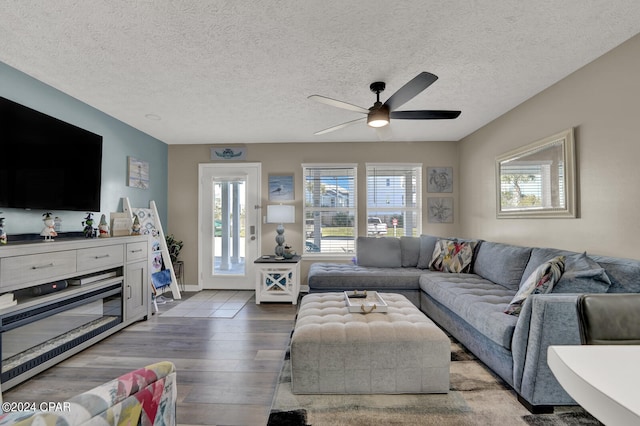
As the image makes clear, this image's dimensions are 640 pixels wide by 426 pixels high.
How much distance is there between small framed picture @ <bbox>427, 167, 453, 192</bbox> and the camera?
4652mm

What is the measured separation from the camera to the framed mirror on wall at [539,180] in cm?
256

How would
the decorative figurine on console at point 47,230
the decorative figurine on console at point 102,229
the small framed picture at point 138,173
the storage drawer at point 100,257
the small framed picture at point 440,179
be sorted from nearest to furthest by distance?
the decorative figurine on console at point 47,230 < the storage drawer at point 100,257 < the decorative figurine on console at point 102,229 < the small framed picture at point 138,173 < the small framed picture at point 440,179

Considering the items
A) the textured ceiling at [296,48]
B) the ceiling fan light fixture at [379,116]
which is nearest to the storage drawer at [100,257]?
the textured ceiling at [296,48]

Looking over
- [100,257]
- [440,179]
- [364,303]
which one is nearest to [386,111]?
[364,303]

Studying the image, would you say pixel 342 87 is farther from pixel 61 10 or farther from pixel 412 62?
pixel 61 10

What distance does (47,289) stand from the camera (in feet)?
7.12

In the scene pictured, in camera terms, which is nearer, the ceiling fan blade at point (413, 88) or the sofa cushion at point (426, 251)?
the ceiling fan blade at point (413, 88)

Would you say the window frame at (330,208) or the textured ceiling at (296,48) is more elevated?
the textured ceiling at (296,48)

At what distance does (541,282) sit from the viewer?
1.98 metres

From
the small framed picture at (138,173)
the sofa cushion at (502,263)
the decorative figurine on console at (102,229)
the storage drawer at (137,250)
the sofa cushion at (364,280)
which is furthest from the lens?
the small framed picture at (138,173)

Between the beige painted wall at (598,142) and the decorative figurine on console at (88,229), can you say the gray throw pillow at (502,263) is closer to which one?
the beige painted wall at (598,142)

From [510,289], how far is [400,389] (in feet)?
5.37

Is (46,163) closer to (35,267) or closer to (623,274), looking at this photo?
(35,267)

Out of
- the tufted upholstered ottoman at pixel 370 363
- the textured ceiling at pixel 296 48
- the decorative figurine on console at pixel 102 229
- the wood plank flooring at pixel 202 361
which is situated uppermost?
the textured ceiling at pixel 296 48
